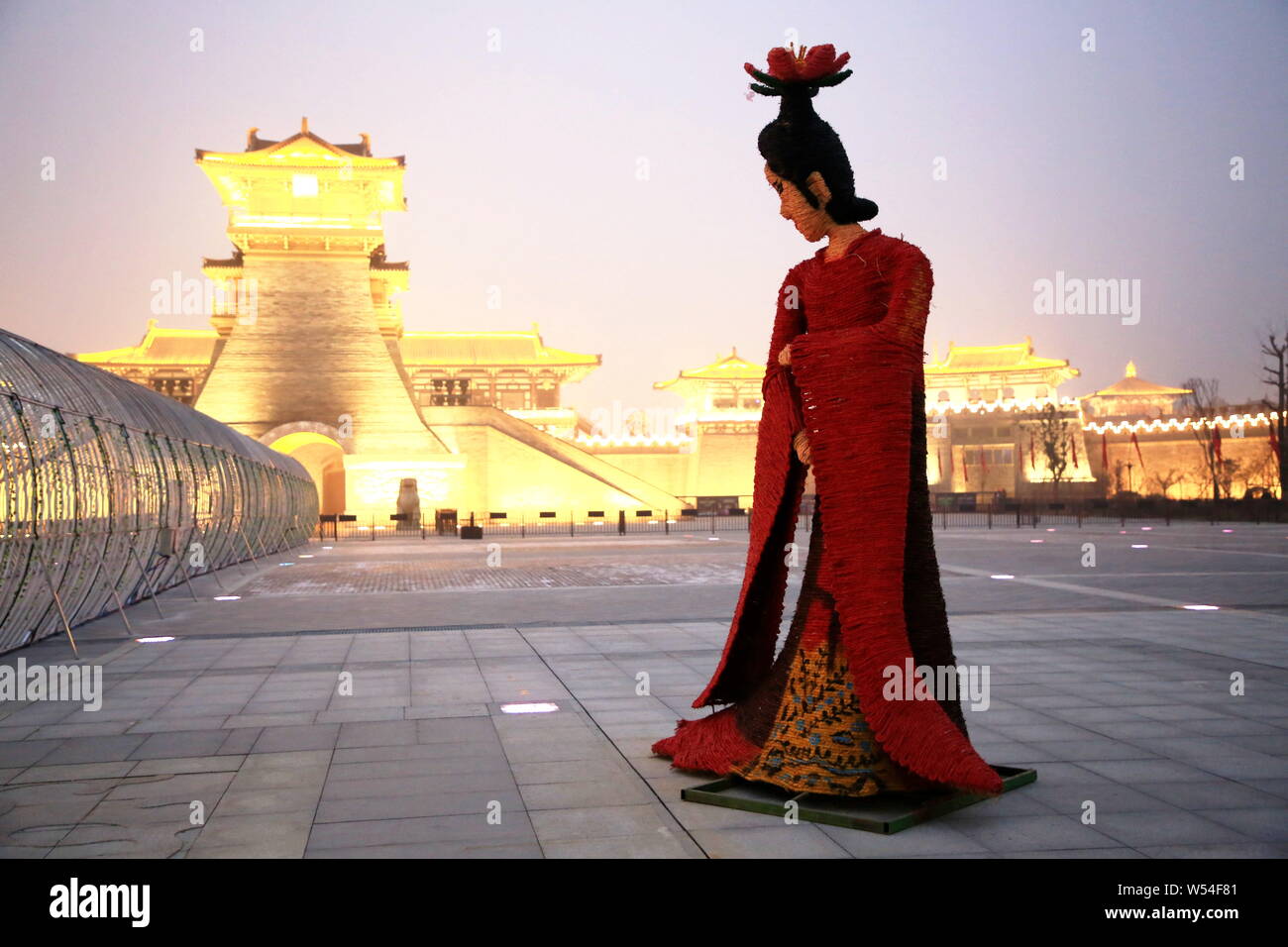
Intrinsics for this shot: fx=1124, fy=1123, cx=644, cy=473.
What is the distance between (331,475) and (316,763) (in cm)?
4362

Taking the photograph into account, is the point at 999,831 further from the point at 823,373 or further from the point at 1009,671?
the point at 1009,671

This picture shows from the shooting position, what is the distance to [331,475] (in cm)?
4725

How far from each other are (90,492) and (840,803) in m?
7.98

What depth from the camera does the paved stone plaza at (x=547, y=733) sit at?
402cm

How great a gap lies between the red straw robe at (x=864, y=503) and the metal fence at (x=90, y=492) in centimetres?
567

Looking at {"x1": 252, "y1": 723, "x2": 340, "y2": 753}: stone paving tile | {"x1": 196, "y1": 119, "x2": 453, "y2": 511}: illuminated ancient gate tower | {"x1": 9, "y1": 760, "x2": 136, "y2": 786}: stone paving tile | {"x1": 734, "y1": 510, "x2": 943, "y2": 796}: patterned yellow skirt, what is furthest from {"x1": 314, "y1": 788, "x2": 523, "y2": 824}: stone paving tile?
{"x1": 196, "y1": 119, "x2": 453, "y2": 511}: illuminated ancient gate tower

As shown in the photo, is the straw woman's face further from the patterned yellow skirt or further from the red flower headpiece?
the patterned yellow skirt

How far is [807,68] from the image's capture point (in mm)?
4613

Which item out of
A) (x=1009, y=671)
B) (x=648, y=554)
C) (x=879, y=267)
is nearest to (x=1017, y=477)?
(x=648, y=554)

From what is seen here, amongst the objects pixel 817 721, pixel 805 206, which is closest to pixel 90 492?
pixel 805 206

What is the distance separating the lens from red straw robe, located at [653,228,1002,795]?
421 cm

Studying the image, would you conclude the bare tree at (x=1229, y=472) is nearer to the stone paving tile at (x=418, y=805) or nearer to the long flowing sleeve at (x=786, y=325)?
the long flowing sleeve at (x=786, y=325)

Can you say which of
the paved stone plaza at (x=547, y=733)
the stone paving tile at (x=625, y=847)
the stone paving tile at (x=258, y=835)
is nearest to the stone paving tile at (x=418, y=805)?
the paved stone plaza at (x=547, y=733)

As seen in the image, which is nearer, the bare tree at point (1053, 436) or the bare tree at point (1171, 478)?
the bare tree at point (1053, 436)
